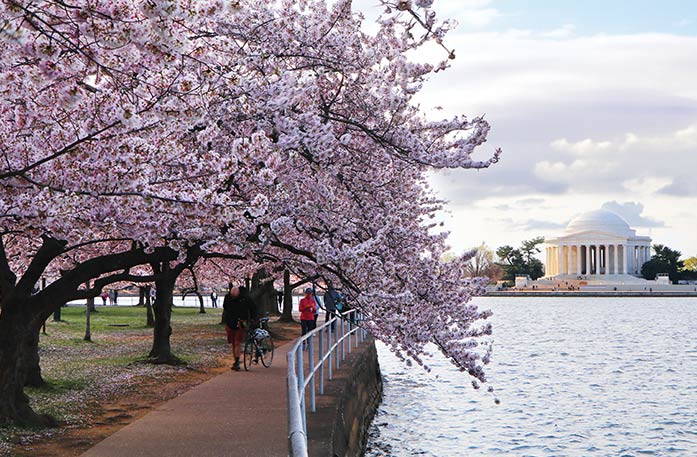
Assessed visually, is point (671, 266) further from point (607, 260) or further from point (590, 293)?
point (590, 293)

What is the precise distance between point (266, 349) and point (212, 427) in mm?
8603

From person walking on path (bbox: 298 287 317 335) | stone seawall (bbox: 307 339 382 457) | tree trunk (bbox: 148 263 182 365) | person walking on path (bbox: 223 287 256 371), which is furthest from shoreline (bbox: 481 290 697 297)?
person walking on path (bbox: 223 287 256 371)

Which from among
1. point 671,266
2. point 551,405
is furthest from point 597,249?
point 551,405

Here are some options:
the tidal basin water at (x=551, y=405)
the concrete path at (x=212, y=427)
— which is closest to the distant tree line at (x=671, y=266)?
the tidal basin water at (x=551, y=405)

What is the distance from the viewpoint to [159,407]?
1438 centimetres

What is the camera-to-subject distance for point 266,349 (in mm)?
20547

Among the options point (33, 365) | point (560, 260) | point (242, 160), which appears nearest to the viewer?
point (242, 160)

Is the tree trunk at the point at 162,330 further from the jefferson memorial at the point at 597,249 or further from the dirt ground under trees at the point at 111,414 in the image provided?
the jefferson memorial at the point at 597,249

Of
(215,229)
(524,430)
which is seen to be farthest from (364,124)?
(524,430)

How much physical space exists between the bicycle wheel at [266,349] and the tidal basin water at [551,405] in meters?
2.90

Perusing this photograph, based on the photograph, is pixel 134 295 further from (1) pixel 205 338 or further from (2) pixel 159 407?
(2) pixel 159 407

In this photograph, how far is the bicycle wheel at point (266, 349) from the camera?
2019 centimetres

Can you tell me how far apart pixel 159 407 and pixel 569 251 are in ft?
534

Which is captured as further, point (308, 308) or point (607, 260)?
point (607, 260)
